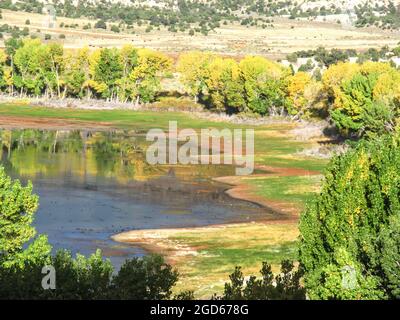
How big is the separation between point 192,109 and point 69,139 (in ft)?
131

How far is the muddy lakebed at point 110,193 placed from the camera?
1949 inches

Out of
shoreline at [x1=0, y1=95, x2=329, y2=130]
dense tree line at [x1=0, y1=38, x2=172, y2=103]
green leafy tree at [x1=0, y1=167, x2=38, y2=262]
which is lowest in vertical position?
shoreline at [x1=0, y1=95, x2=329, y2=130]

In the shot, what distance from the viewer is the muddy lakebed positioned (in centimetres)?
4950

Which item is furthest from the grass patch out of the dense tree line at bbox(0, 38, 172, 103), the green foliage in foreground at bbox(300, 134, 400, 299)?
the dense tree line at bbox(0, 38, 172, 103)

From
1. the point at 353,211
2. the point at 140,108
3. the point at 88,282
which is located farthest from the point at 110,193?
the point at 140,108

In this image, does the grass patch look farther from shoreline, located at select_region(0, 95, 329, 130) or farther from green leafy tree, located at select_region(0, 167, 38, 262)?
shoreline, located at select_region(0, 95, 329, 130)

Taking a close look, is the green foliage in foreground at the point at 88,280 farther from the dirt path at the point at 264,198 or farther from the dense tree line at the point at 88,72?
the dense tree line at the point at 88,72

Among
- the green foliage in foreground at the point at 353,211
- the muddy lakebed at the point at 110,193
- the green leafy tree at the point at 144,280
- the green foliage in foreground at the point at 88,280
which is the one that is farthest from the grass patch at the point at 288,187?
the green leafy tree at the point at 144,280

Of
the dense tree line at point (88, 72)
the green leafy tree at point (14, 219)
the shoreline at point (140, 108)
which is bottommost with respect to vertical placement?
the shoreline at point (140, 108)

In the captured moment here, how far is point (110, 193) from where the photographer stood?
62.0 m

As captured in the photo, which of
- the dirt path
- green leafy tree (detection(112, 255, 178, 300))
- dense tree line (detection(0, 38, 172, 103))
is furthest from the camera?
dense tree line (detection(0, 38, 172, 103))

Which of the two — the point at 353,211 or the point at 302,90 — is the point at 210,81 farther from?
the point at 353,211

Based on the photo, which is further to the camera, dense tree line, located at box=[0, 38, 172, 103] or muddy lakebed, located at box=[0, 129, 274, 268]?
dense tree line, located at box=[0, 38, 172, 103]
